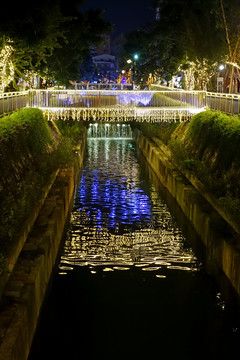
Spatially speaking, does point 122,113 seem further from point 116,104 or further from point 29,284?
point 29,284

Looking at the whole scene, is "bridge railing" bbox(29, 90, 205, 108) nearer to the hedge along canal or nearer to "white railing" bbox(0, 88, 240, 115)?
"white railing" bbox(0, 88, 240, 115)

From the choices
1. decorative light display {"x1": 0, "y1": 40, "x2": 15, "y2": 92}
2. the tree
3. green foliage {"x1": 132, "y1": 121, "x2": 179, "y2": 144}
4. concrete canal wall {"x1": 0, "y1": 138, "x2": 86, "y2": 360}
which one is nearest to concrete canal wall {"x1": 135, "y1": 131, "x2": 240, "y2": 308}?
concrete canal wall {"x1": 0, "y1": 138, "x2": 86, "y2": 360}

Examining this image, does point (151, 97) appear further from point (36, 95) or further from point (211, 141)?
point (211, 141)

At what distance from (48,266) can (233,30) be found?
2931cm

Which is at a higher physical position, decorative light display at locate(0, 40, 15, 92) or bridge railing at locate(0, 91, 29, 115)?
decorative light display at locate(0, 40, 15, 92)

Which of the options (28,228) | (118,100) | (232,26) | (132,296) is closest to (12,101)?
(118,100)

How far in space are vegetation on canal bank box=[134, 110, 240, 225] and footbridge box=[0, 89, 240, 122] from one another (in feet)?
4.17

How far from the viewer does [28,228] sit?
1393 centimetres

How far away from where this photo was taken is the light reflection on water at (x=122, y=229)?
1572cm

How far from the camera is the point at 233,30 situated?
3797 cm

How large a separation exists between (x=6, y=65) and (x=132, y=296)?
19777mm

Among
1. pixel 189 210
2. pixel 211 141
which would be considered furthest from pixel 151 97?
pixel 189 210

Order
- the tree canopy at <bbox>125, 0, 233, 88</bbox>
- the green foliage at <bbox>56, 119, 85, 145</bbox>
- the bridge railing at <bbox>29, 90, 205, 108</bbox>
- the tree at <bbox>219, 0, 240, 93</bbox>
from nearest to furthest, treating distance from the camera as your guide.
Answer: the bridge railing at <bbox>29, 90, 205, 108</bbox> → the green foliage at <bbox>56, 119, 85, 145</bbox> → the tree at <bbox>219, 0, 240, 93</bbox> → the tree canopy at <bbox>125, 0, 233, 88</bbox>

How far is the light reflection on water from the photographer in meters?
15.7
